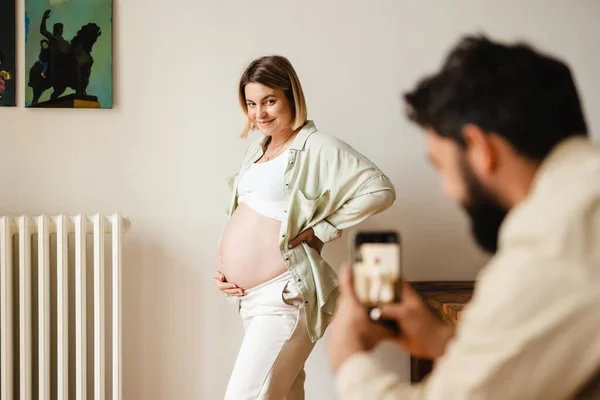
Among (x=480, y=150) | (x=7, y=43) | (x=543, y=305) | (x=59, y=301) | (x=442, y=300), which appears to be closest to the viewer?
(x=543, y=305)

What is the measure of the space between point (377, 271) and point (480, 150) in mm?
229

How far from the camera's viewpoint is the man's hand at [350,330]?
800 mm

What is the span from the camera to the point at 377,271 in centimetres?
85

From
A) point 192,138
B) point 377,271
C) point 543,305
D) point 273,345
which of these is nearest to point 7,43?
point 192,138

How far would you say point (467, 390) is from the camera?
0.64 m

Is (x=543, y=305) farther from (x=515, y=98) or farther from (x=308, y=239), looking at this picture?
(x=308, y=239)

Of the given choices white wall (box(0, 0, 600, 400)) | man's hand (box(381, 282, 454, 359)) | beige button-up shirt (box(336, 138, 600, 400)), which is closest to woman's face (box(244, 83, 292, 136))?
white wall (box(0, 0, 600, 400))

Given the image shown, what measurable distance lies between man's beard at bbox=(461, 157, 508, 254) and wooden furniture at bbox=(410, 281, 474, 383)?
973mm

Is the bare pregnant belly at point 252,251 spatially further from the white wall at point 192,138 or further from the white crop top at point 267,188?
the white wall at point 192,138

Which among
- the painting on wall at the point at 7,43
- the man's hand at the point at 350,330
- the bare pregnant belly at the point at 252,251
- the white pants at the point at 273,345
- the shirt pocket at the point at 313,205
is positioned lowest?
the white pants at the point at 273,345

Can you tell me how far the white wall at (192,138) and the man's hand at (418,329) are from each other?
1.41 metres

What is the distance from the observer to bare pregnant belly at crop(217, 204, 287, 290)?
1.86 meters

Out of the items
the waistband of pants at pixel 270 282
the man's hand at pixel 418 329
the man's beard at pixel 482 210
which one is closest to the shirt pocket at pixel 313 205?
the waistband of pants at pixel 270 282

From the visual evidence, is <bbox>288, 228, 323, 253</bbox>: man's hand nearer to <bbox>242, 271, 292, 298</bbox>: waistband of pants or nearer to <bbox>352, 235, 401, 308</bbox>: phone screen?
<bbox>242, 271, 292, 298</bbox>: waistband of pants
